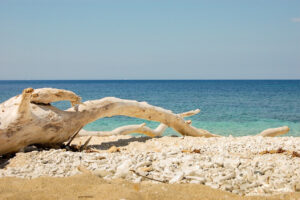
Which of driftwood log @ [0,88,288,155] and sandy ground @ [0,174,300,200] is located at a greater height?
driftwood log @ [0,88,288,155]

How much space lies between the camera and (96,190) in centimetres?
316

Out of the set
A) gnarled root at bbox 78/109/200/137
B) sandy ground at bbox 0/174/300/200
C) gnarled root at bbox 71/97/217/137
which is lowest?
gnarled root at bbox 78/109/200/137

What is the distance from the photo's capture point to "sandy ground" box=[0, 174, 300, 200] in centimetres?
300

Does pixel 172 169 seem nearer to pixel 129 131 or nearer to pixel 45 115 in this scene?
pixel 45 115

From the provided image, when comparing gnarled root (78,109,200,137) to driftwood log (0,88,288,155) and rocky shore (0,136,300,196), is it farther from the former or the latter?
rocky shore (0,136,300,196)

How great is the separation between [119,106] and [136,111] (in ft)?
1.88

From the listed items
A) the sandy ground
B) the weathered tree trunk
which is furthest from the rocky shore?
the weathered tree trunk

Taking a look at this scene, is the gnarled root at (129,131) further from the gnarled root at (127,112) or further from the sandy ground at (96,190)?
the sandy ground at (96,190)

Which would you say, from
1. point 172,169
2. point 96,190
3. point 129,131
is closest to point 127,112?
point 129,131

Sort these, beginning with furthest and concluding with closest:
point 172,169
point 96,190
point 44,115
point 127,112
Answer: point 127,112
point 44,115
point 172,169
point 96,190

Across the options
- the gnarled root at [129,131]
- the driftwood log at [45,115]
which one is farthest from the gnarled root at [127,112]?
the gnarled root at [129,131]

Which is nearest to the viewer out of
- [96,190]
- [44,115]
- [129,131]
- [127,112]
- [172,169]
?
[96,190]

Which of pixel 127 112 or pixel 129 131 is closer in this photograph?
pixel 127 112

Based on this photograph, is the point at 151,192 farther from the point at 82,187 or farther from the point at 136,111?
the point at 136,111
